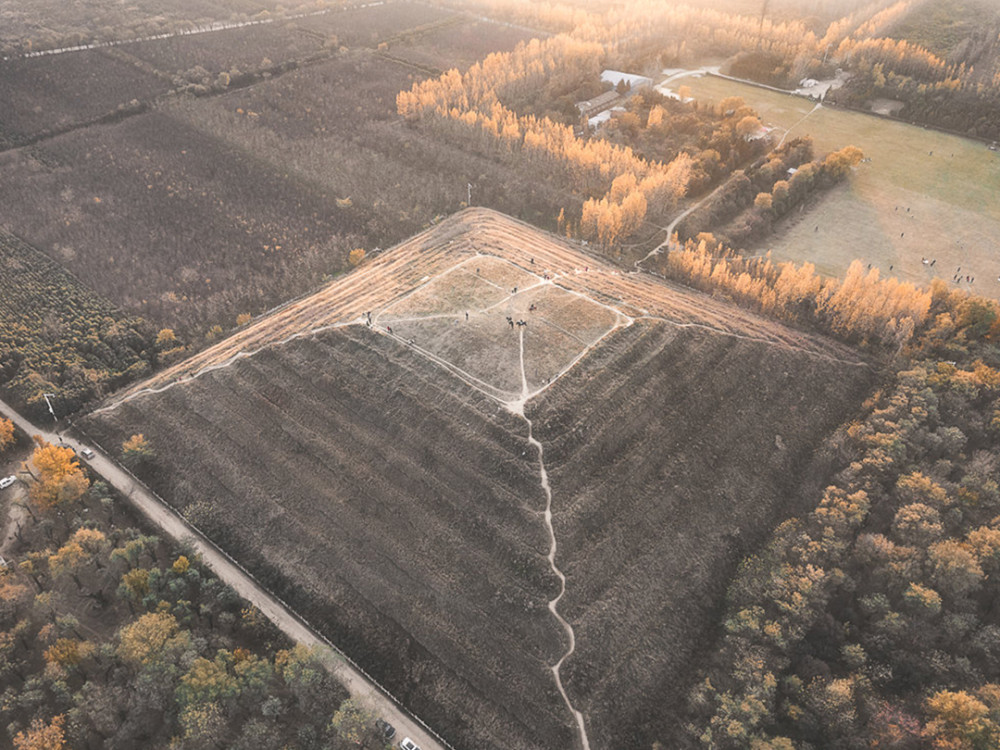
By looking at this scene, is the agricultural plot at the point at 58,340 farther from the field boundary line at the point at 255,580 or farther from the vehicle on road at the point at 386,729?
the vehicle on road at the point at 386,729

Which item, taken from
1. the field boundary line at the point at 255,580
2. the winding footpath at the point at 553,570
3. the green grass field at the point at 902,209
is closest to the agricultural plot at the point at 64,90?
the field boundary line at the point at 255,580

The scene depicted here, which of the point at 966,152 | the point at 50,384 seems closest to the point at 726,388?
the point at 50,384

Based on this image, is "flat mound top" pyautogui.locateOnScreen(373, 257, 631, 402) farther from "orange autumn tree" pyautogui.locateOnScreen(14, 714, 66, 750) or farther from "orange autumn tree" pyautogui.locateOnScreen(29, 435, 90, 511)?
"orange autumn tree" pyautogui.locateOnScreen(14, 714, 66, 750)

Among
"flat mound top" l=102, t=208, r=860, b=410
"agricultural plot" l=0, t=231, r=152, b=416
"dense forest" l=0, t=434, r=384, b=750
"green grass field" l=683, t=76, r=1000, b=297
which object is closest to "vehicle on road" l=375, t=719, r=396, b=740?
"dense forest" l=0, t=434, r=384, b=750

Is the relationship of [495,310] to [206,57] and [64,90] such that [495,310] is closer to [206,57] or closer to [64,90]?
[64,90]

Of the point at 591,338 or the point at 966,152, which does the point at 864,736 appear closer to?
the point at 591,338

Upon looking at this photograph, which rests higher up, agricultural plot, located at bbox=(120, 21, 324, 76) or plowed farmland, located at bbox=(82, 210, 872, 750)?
agricultural plot, located at bbox=(120, 21, 324, 76)
